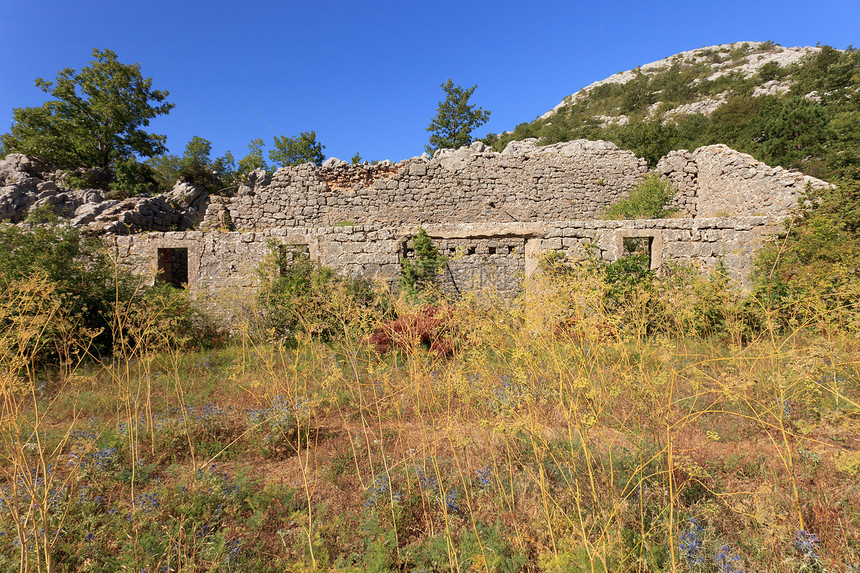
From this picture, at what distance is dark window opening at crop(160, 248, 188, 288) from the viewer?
819 centimetres

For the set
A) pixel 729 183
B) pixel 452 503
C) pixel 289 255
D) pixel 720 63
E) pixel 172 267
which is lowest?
pixel 452 503

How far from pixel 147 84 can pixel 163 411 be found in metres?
24.1

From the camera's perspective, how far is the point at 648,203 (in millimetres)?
11477

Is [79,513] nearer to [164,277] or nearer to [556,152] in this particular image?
[164,277]

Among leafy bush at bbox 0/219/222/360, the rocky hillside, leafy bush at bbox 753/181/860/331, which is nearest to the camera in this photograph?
leafy bush at bbox 0/219/222/360

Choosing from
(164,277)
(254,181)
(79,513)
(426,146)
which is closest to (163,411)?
(79,513)

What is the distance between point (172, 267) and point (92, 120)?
54.8 ft

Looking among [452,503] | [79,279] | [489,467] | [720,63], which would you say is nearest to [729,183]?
[489,467]

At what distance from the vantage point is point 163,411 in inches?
155

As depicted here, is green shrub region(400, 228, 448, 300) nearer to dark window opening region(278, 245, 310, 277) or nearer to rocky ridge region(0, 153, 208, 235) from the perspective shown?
dark window opening region(278, 245, 310, 277)

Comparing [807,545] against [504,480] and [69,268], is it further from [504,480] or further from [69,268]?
[69,268]

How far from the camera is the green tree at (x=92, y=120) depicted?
17094mm

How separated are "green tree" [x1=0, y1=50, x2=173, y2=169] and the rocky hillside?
87.8 ft

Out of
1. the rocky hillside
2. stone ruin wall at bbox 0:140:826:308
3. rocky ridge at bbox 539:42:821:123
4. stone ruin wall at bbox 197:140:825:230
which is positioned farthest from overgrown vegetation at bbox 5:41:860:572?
rocky ridge at bbox 539:42:821:123
